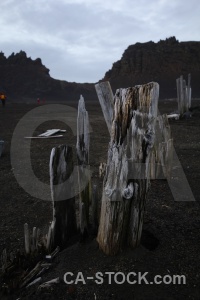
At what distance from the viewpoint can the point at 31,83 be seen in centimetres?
6456

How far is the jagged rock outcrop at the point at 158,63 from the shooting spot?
64812mm

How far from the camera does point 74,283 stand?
2.58 meters

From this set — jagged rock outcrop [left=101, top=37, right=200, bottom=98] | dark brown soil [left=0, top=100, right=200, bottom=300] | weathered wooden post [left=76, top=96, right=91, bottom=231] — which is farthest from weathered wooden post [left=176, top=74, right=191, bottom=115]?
jagged rock outcrop [left=101, top=37, right=200, bottom=98]

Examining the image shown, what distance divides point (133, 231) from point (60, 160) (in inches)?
37.8

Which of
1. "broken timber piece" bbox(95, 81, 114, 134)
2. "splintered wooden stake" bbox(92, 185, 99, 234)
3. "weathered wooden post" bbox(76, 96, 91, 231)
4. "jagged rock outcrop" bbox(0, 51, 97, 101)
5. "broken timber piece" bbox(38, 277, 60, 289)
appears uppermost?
"jagged rock outcrop" bbox(0, 51, 97, 101)

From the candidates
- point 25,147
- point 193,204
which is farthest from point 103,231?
point 25,147

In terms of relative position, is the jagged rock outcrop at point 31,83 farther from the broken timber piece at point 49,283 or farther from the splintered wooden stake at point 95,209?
the broken timber piece at point 49,283

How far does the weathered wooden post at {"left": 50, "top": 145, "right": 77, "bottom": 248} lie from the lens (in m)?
2.99

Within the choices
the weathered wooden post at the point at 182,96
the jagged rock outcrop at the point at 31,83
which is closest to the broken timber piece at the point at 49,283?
the weathered wooden post at the point at 182,96

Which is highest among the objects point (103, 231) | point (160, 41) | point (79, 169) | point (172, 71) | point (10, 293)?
point (160, 41)

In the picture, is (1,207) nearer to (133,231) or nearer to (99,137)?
(133,231)

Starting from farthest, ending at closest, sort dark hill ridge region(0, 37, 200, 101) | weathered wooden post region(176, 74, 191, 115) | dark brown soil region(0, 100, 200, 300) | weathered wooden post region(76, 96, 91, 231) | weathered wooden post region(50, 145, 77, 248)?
dark hill ridge region(0, 37, 200, 101) → weathered wooden post region(176, 74, 191, 115) → weathered wooden post region(76, 96, 91, 231) → weathered wooden post region(50, 145, 77, 248) → dark brown soil region(0, 100, 200, 300)

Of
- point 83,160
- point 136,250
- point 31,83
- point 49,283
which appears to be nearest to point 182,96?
point 83,160

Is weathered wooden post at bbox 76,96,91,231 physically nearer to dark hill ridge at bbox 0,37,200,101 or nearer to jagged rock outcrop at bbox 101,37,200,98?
dark hill ridge at bbox 0,37,200,101
